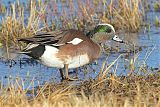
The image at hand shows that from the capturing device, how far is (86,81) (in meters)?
6.27

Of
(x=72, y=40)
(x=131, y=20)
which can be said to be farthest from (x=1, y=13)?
(x=72, y=40)

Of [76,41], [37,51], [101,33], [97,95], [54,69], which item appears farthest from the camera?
[54,69]

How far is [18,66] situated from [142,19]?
3647 mm

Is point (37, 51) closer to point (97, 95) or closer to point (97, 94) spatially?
point (97, 94)

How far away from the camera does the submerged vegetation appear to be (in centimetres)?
501

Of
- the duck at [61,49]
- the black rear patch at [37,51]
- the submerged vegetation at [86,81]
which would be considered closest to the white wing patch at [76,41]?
the duck at [61,49]

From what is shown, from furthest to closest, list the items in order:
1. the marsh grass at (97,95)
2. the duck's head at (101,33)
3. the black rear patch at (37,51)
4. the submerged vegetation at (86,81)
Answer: the duck's head at (101,33) < the black rear patch at (37,51) < the submerged vegetation at (86,81) < the marsh grass at (97,95)

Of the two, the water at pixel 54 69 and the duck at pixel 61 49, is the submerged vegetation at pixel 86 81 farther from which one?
the duck at pixel 61 49

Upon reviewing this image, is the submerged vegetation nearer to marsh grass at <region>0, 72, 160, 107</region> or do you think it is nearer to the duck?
marsh grass at <region>0, 72, 160, 107</region>

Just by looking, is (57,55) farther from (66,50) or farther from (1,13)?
(1,13)

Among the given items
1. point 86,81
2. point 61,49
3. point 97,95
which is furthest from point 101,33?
point 97,95

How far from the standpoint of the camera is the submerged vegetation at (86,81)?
5012 mm

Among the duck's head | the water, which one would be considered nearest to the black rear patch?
the water

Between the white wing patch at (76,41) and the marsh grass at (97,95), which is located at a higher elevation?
the white wing patch at (76,41)
